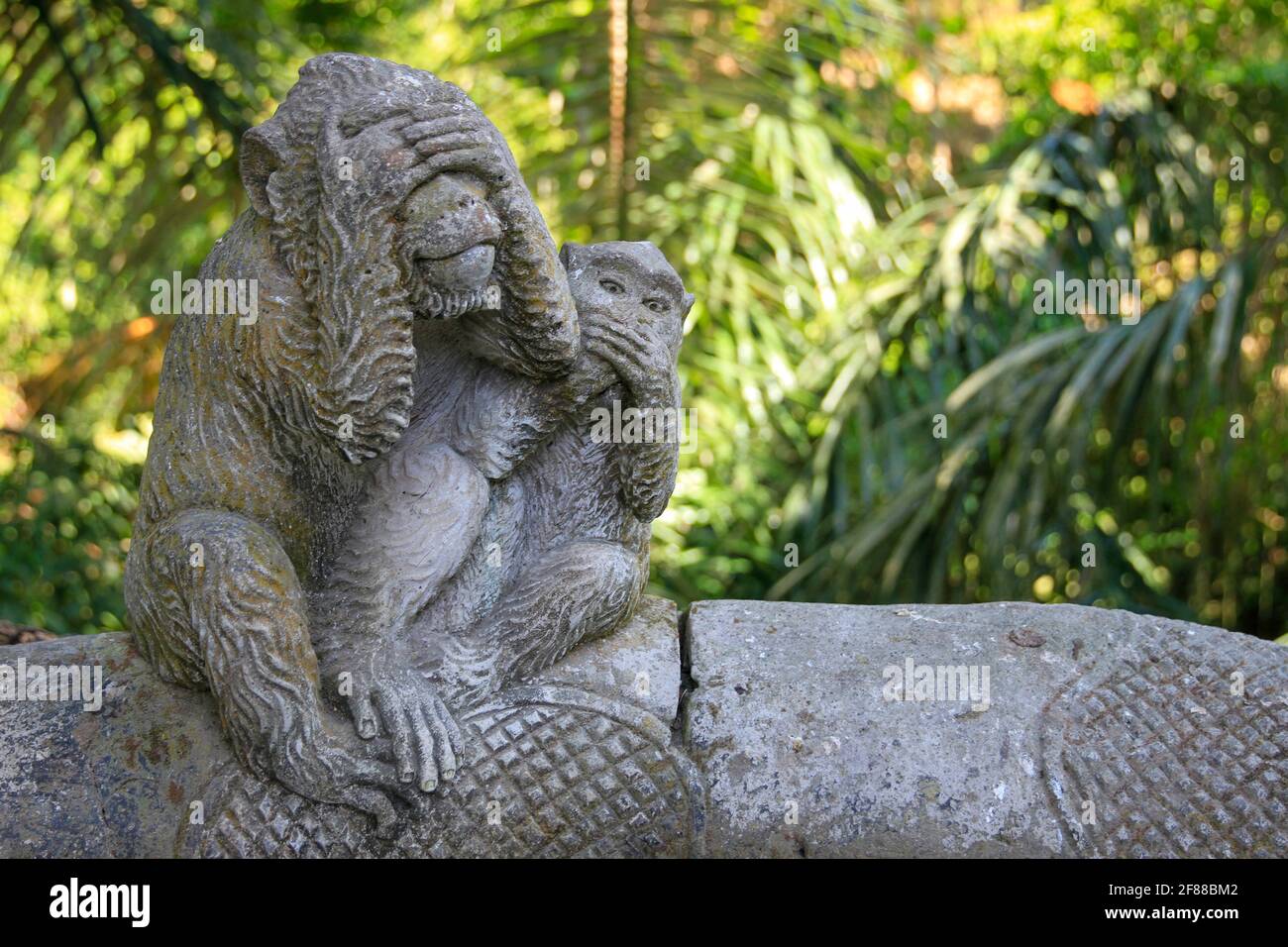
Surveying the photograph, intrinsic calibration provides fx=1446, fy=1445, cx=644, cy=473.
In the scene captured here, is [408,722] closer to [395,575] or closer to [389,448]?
[395,575]

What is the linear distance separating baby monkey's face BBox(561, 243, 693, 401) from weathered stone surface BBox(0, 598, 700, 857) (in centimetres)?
55

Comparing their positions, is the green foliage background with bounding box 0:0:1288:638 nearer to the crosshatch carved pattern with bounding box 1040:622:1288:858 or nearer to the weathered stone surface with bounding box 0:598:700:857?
the crosshatch carved pattern with bounding box 1040:622:1288:858

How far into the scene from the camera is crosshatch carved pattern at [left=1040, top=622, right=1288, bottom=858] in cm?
249

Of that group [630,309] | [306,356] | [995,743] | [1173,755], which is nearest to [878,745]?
[995,743]

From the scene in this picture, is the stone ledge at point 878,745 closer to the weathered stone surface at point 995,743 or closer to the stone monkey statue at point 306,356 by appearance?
the weathered stone surface at point 995,743

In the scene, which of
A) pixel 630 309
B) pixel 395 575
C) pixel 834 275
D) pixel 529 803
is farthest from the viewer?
pixel 834 275

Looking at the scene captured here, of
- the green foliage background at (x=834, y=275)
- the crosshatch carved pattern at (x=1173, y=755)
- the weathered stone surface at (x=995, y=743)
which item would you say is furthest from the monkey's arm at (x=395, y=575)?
the green foliage background at (x=834, y=275)

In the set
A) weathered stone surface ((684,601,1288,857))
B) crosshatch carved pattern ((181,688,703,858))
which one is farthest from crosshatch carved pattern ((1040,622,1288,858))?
crosshatch carved pattern ((181,688,703,858))

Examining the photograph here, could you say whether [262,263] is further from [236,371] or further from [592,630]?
[592,630]

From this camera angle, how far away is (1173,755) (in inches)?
100

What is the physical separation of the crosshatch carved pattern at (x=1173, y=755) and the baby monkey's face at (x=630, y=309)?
943 millimetres

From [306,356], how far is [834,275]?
293 centimetres

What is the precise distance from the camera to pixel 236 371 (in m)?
2.42
